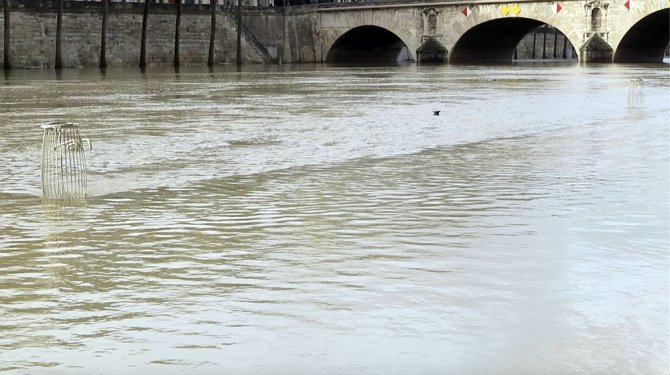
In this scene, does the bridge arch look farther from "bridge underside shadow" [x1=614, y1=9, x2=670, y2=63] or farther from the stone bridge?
"bridge underside shadow" [x1=614, y1=9, x2=670, y2=63]

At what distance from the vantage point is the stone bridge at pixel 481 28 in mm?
61406

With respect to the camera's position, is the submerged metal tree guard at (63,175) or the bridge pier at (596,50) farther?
the bridge pier at (596,50)

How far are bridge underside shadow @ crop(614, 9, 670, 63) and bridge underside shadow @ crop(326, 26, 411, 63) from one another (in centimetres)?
1907

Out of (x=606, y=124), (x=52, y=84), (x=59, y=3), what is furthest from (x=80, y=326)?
(x=59, y=3)

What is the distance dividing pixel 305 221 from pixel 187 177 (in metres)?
3.42

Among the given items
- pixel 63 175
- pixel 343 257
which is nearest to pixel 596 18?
pixel 63 175

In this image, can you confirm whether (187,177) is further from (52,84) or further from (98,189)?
(52,84)

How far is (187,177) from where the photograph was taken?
12422 millimetres

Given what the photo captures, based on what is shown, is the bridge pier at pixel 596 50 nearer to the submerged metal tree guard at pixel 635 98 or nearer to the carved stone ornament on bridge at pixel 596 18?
the carved stone ornament on bridge at pixel 596 18

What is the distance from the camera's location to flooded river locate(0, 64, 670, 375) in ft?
18.4

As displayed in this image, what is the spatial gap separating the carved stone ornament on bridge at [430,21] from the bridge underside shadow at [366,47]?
5.91 meters

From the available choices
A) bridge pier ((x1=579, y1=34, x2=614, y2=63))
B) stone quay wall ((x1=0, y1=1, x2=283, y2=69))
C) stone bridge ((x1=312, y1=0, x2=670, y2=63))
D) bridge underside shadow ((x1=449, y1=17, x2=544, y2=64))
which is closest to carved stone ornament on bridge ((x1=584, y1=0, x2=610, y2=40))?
stone bridge ((x1=312, y1=0, x2=670, y2=63))

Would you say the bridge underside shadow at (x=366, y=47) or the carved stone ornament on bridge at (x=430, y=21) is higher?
the carved stone ornament on bridge at (x=430, y=21)

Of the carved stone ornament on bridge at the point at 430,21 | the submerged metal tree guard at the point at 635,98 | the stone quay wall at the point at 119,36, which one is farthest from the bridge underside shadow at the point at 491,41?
the submerged metal tree guard at the point at 635,98
